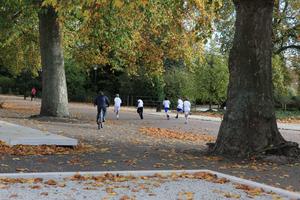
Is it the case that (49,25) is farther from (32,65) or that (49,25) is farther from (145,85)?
(145,85)

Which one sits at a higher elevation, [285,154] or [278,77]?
[278,77]

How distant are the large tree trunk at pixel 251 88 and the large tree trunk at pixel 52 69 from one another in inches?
550

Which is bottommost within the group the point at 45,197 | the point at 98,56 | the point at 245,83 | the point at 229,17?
the point at 45,197

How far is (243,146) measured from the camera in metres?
13.6

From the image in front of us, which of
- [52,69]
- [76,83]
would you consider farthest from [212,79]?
[76,83]

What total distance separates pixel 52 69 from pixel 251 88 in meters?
14.8

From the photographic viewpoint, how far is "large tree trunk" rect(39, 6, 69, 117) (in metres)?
26.5

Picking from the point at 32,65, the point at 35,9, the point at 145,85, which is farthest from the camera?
the point at 145,85

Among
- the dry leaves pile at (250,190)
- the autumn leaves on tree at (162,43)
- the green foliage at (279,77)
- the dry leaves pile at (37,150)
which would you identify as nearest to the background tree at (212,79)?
the green foliage at (279,77)

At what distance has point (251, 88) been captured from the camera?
13.9 metres

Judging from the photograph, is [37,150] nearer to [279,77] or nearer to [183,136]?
[183,136]

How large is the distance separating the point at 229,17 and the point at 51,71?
22.6m

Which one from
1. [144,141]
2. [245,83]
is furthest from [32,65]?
[245,83]

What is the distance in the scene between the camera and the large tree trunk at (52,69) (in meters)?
26.5
